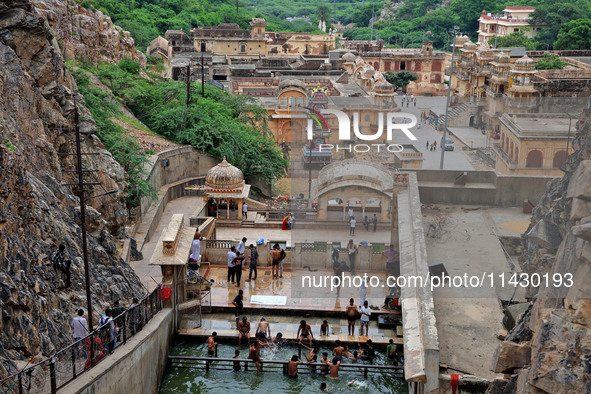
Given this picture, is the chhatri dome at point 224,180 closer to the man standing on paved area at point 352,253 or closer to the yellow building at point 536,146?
the man standing on paved area at point 352,253

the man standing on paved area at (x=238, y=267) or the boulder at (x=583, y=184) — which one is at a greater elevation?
the boulder at (x=583, y=184)

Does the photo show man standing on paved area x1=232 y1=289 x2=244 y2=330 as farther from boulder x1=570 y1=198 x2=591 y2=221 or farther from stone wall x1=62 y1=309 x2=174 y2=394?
boulder x1=570 y1=198 x2=591 y2=221

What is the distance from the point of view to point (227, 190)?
27.9m

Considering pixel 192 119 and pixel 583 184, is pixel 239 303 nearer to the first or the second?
pixel 583 184

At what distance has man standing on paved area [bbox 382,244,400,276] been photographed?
22297mm

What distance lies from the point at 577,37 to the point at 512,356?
76.4 metres

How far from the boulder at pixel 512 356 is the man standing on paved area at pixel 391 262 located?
11.1 meters

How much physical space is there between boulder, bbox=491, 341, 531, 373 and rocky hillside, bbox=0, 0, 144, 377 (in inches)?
301

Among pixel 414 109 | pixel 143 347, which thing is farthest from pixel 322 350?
pixel 414 109

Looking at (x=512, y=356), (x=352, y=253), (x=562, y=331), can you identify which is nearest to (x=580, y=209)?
(x=562, y=331)

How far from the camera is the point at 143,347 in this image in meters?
16.2

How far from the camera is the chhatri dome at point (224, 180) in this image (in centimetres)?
2788

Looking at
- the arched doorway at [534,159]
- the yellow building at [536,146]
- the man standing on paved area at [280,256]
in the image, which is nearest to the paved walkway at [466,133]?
the yellow building at [536,146]

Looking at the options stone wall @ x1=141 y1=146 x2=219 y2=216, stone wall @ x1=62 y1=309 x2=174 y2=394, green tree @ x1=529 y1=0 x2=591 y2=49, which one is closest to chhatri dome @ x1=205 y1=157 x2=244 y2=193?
stone wall @ x1=141 y1=146 x2=219 y2=216
